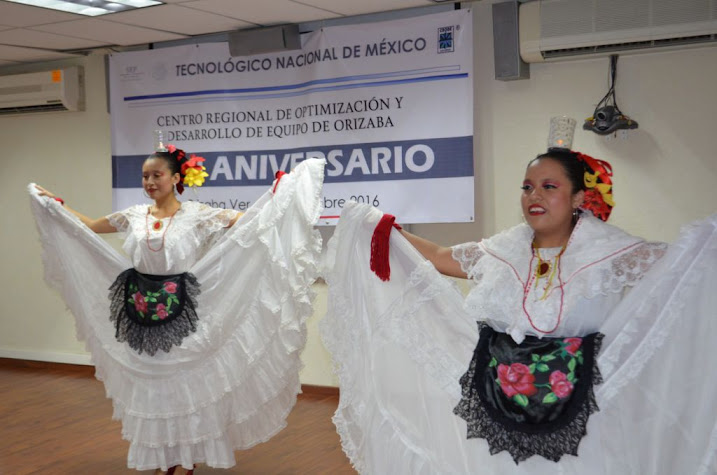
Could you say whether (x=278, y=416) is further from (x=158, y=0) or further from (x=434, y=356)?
(x=158, y=0)

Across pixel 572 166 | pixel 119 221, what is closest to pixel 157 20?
pixel 119 221

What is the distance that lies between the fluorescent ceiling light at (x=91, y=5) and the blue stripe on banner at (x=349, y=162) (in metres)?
1.27

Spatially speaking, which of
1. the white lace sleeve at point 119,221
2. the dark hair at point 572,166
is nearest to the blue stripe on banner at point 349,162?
the white lace sleeve at point 119,221

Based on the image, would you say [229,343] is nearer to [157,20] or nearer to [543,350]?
[543,350]

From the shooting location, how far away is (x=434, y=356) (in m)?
2.71

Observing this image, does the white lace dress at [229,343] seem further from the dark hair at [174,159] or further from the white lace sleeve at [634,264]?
the white lace sleeve at [634,264]

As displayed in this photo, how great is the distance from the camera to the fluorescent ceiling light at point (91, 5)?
4.82m

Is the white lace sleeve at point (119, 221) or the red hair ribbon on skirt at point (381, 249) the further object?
the white lace sleeve at point (119, 221)

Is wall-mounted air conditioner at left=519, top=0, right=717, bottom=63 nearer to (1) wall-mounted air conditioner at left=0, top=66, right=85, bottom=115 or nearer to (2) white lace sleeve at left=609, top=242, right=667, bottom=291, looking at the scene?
(2) white lace sleeve at left=609, top=242, right=667, bottom=291

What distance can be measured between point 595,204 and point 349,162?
283 centimetres

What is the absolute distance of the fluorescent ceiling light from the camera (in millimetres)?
4816

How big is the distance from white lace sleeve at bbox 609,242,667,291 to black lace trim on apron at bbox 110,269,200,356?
2.10 metres

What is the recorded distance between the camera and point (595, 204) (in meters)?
2.60

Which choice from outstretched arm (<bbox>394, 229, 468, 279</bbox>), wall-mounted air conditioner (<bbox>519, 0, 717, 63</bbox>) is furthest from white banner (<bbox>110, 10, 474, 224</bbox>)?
outstretched arm (<bbox>394, 229, 468, 279</bbox>)
